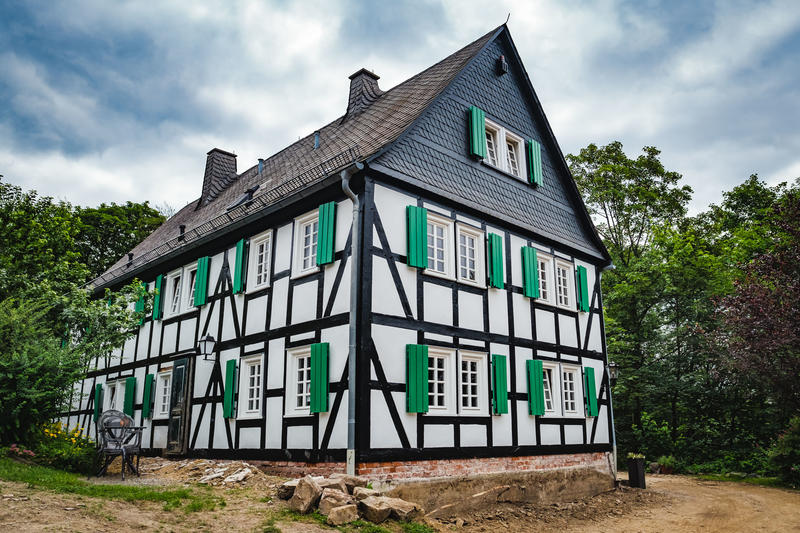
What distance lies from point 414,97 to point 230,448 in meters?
8.37

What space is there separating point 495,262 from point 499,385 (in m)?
2.49

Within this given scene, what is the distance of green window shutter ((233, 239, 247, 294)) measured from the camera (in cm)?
1306

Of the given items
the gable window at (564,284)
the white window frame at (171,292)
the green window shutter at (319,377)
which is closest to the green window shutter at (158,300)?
the white window frame at (171,292)

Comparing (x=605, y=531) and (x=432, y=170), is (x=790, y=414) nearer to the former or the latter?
(x=605, y=531)

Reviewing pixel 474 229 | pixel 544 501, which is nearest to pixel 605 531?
pixel 544 501

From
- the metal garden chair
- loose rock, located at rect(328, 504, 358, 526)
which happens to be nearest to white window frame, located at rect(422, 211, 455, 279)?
loose rock, located at rect(328, 504, 358, 526)

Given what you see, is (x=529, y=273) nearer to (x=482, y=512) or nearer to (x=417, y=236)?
(x=417, y=236)

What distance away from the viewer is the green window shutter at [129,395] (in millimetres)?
16267

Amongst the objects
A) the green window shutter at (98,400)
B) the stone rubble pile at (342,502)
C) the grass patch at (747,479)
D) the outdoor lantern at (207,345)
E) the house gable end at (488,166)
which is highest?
the house gable end at (488,166)

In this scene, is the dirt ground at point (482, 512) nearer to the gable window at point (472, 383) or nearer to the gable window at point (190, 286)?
the gable window at point (472, 383)

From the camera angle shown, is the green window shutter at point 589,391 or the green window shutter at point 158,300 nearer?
the green window shutter at point 589,391

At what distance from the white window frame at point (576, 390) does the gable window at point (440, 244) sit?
14.0ft

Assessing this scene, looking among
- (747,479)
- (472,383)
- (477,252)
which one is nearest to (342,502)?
(472,383)

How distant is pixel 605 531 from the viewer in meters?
10.7
